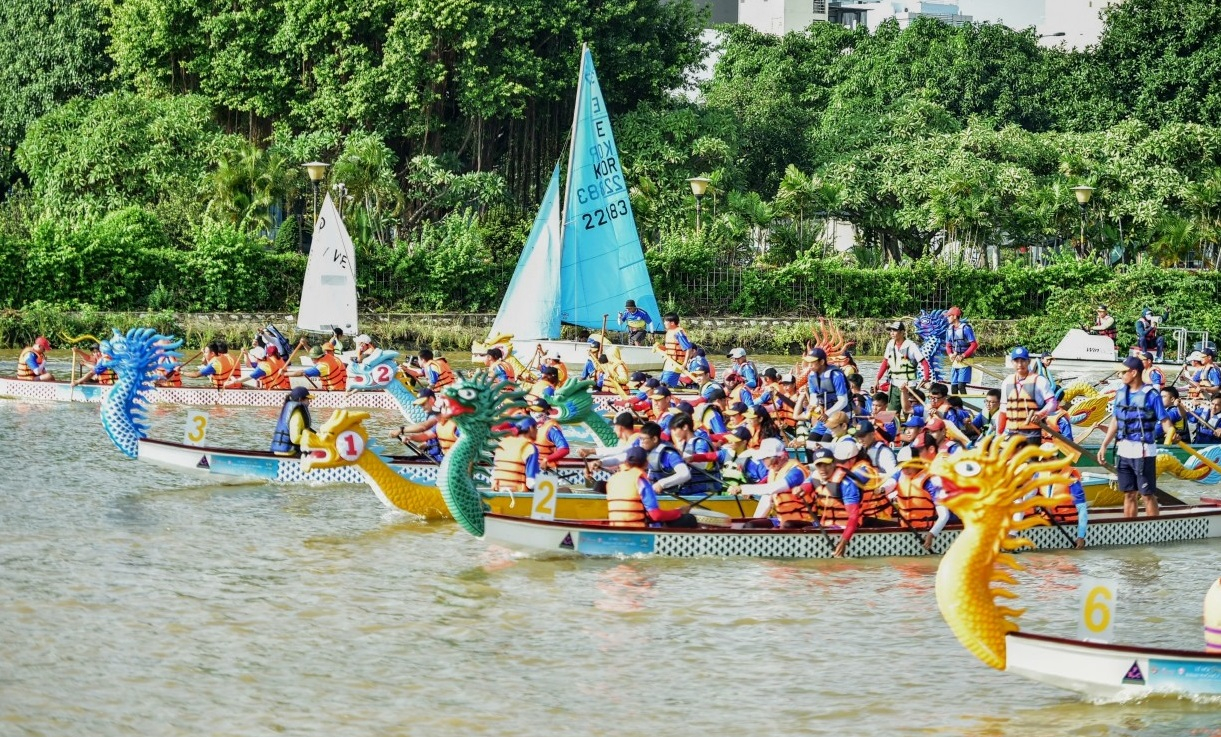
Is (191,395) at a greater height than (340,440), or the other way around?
(340,440)

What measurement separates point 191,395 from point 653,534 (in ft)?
47.9

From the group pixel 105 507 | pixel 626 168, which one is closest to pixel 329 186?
pixel 626 168

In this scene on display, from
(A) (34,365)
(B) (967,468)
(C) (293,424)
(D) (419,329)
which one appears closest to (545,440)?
(C) (293,424)

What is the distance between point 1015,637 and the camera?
10.0 m

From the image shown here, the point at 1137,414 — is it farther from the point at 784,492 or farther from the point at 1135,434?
the point at 784,492

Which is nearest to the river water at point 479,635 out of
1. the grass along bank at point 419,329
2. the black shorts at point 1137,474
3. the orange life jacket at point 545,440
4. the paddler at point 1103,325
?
the black shorts at point 1137,474

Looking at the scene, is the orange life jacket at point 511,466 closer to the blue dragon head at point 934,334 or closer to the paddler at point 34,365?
the blue dragon head at point 934,334

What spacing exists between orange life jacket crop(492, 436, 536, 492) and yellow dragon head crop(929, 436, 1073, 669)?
21.1ft

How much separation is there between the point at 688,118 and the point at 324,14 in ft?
33.8

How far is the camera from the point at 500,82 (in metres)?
41.4

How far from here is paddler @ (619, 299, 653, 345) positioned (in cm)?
3023

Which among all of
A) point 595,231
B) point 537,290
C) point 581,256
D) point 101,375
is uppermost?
point 595,231

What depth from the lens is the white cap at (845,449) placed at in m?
14.6

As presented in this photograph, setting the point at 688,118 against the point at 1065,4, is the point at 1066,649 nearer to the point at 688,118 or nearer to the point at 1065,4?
the point at 688,118
